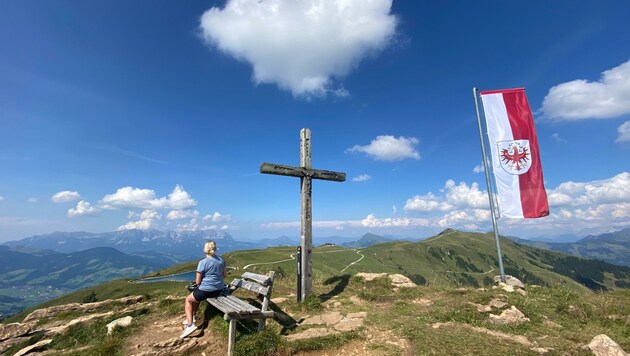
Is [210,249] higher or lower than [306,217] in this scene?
lower

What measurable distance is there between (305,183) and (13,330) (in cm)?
1344

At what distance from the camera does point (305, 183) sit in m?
14.1

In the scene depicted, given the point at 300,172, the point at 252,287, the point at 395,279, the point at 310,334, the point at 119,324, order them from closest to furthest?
the point at 310,334 → the point at 119,324 → the point at 252,287 → the point at 300,172 → the point at 395,279

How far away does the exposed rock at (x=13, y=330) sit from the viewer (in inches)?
490

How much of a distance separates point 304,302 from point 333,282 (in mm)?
5225

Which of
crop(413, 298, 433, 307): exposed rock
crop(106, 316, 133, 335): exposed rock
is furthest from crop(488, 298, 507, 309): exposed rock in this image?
crop(106, 316, 133, 335): exposed rock

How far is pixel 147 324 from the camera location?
455 inches

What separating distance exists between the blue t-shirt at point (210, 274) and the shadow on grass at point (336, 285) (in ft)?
17.7

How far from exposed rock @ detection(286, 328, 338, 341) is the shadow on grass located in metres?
4.05

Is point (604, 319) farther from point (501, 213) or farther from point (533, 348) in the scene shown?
point (501, 213)

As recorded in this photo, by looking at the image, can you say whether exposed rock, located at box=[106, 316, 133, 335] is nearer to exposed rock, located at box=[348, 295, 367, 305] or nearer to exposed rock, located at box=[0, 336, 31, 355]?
exposed rock, located at box=[0, 336, 31, 355]

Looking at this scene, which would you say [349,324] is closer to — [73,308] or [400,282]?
[400,282]

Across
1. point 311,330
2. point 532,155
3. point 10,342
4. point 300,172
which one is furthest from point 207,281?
point 532,155

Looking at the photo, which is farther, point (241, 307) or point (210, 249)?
point (210, 249)
